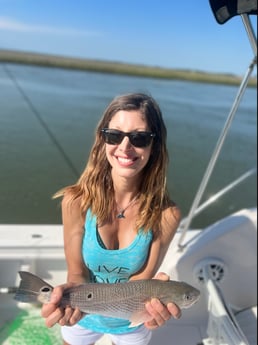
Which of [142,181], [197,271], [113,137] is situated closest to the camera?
[113,137]

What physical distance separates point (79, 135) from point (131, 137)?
22.2ft

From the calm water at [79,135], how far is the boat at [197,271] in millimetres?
248

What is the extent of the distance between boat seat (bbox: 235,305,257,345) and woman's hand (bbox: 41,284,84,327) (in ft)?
5.08

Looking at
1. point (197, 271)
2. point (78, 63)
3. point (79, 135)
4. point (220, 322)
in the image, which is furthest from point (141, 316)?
point (79, 135)

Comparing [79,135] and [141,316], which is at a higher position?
[79,135]

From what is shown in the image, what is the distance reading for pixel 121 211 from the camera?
1.45m

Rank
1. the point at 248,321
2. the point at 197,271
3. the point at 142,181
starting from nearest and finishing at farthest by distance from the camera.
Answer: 1. the point at 142,181
2. the point at 197,271
3. the point at 248,321

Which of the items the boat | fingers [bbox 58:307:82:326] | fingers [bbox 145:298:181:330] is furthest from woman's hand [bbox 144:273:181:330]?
the boat

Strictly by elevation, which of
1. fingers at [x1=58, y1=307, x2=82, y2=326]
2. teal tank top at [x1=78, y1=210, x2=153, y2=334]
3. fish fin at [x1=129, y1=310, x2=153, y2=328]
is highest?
teal tank top at [x1=78, y1=210, x2=153, y2=334]

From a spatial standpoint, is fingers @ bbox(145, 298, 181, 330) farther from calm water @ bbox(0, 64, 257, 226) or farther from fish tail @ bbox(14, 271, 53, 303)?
calm water @ bbox(0, 64, 257, 226)

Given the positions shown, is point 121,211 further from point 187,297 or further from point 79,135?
point 79,135

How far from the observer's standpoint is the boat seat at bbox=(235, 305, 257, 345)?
7.75 feet

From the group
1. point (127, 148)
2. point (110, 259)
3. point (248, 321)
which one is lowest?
point (248, 321)

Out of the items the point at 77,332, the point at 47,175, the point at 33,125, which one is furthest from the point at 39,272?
the point at 33,125
